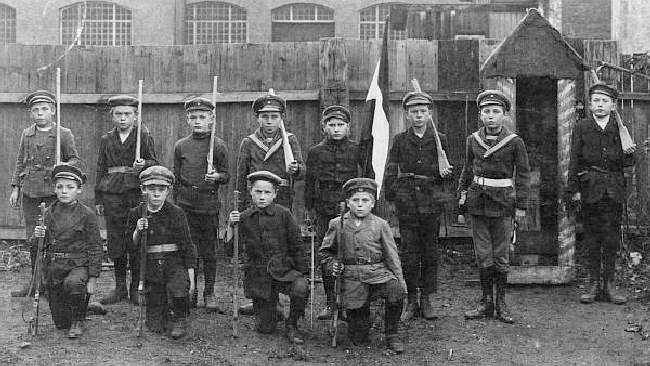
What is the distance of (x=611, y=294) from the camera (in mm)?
7273

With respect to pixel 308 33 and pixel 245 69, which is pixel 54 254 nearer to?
pixel 245 69

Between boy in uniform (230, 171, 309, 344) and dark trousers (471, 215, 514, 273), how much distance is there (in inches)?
62.1

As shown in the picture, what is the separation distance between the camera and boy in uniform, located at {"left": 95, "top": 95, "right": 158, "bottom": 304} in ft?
23.4

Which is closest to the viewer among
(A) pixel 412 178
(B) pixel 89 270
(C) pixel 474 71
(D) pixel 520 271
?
(B) pixel 89 270

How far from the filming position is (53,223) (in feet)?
20.8

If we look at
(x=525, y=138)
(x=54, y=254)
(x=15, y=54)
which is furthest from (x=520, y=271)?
(x=15, y=54)

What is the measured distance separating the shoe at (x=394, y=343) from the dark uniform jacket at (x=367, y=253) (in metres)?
0.42

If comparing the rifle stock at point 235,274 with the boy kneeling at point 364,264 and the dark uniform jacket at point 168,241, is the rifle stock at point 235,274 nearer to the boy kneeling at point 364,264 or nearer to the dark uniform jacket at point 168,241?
the dark uniform jacket at point 168,241

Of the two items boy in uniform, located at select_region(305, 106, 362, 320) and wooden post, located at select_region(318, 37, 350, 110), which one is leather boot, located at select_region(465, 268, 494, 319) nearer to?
boy in uniform, located at select_region(305, 106, 362, 320)

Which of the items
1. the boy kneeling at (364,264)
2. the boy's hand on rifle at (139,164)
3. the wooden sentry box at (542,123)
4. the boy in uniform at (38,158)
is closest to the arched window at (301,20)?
the wooden sentry box at (542,123)

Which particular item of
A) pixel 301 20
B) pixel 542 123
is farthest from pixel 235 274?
pixel 301 20

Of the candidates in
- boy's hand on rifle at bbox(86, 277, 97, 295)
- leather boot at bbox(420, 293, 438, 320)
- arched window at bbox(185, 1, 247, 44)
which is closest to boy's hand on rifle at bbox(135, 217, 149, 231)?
boy's hand on rifle at bbox(86, 277, 97, 295)

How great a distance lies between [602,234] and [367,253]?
102 inches

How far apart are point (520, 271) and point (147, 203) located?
3.83 meters
